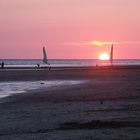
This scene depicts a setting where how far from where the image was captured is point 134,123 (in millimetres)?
14781

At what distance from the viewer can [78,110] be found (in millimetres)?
18781

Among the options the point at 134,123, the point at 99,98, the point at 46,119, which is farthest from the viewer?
the point at 99,98

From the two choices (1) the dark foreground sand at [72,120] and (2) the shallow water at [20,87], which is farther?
(2) the shallow water at [20,87]

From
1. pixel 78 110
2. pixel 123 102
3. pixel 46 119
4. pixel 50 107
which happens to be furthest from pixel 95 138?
pixel 123 102

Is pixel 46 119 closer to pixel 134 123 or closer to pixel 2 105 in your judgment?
pixel 134 123

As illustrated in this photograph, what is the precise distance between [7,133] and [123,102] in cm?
932

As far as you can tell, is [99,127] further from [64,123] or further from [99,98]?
[99,98]

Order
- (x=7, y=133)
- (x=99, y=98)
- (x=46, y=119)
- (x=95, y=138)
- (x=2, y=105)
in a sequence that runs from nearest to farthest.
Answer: (x=95, y=138) < (x=7, y=133) < (x=46, y=119) < (x=2, y=105) < (x=99, y=98)

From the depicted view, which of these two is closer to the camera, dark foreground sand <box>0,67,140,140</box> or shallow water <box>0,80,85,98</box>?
dark foreground sand <box>0,67,140,140</box>

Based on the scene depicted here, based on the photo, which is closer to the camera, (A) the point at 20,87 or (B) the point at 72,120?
(B) the point at 72,120

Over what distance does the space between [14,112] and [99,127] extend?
17.9ft

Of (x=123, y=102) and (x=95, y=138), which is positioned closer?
(x=95, y=138)

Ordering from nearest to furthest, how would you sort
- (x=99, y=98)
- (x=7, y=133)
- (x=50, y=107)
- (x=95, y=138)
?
(x=95, y=138)
(x=7, y=133)
(x=50, y=107)
(x=99, y=98)

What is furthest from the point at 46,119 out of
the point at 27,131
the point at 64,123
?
the point at 27,131
